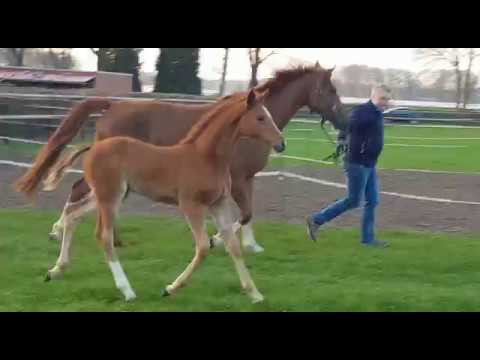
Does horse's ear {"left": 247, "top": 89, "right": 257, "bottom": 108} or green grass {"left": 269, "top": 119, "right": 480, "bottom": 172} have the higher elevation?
horse's ear {"left": 247, "top": 89, "right": 257, "bottom": 108}

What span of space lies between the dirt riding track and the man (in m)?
1.38

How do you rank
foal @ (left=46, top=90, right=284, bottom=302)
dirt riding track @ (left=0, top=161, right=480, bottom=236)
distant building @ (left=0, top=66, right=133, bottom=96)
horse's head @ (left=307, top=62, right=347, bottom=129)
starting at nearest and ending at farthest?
1. foal @ (left=46, top=90, right=284, bottom=302)
2. horse's head @ (left=307, top=62, right=347, bottom=129)
3. dirt riding track @ (left=0, top=161, right=480, bottom=236)
4. distant building @ (left=0, top=66, right=133, bottom=96)

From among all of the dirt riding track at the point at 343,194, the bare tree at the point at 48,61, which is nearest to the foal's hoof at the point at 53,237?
the dirt riding track at the point at 343,194

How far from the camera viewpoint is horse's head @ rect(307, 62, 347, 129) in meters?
7.68

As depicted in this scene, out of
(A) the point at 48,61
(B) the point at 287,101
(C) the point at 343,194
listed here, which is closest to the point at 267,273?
(B) the point at 287,101

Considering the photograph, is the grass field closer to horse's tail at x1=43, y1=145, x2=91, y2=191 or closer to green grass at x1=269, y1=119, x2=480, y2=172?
green grass at x1=269, y1=119, x2=480, y2=172

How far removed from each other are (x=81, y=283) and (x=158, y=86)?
20.5 m

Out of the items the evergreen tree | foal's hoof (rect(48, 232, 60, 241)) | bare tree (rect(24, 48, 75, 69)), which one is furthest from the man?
bare tree (rect(24, 48, 75, 69))

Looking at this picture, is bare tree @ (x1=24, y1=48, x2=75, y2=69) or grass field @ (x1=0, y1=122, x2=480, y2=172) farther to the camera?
bare tree @ (x1=24, y1=48, x2=75, y2=69)

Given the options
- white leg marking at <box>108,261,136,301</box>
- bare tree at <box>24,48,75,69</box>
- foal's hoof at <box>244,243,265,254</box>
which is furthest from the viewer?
bare tree at <box>24,48,75,69</box>

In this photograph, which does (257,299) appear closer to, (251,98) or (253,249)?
(251,98)

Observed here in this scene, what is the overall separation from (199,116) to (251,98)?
6.93 ft
